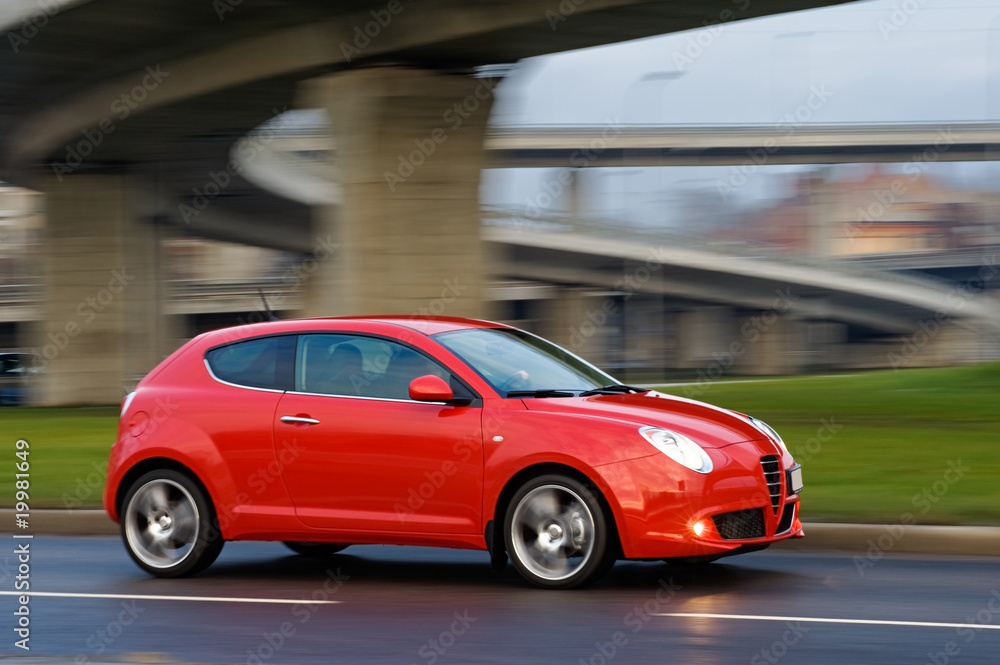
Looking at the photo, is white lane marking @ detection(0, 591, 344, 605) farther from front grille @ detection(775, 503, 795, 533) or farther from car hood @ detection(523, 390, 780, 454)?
front grille @ detection(775, 503, 795, 533)

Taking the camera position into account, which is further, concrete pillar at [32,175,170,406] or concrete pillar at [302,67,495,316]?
concrete pillar at [32,175,170,406]

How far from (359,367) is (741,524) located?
96.3 inches

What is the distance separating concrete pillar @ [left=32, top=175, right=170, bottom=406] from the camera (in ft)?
111

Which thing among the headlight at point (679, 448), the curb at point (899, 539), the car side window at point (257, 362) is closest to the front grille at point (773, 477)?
the headlight at point (679, 448)

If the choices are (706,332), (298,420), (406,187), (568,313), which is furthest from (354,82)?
(568,313)

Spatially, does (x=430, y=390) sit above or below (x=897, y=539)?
above

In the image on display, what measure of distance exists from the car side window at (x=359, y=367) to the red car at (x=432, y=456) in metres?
0.01

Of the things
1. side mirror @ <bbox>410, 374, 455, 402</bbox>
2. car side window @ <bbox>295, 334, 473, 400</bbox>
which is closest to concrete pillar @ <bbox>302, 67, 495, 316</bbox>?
car side window @ <bbox>295, 334, 473, 400</bbox>

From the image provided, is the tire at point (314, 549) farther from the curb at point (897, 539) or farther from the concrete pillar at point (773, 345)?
the concrete pillar at point (773, 345)

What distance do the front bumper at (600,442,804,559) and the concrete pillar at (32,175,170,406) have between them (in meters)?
27.8

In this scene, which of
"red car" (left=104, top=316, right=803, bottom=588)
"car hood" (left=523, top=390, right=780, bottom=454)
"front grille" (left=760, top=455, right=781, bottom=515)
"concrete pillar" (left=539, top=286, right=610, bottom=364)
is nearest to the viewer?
"red car" (left=104, top=316, right=803, bottom=588)

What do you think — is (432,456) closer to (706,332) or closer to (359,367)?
(359,367)

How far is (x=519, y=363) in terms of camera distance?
823cm

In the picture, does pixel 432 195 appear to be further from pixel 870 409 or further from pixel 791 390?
pixel 791 390
